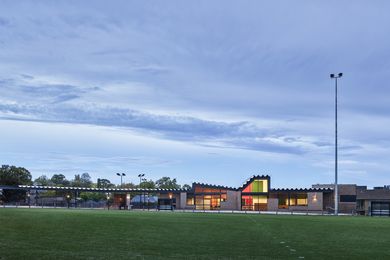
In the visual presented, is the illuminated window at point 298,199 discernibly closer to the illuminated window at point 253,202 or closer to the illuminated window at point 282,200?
the illuminated window at point 282,200

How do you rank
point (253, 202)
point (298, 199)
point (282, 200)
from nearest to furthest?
point (298, 199) < point (282, 200) < point (253, 202)

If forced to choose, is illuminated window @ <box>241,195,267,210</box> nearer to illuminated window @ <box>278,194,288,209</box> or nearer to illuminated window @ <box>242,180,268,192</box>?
illuminated window @ <box>242,180,268,192</box>

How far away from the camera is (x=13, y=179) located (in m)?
128

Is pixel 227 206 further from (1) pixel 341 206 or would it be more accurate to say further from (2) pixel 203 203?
(1) pixel 341 206

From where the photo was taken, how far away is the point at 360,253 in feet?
48.6

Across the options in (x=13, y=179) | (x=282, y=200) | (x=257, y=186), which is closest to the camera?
(x=282, y=200)

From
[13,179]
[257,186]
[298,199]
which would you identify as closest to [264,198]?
[257,186]

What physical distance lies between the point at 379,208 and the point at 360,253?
60.7m

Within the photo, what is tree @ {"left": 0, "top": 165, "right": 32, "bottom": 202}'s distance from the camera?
4740 inches

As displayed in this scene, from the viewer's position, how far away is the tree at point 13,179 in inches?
4740

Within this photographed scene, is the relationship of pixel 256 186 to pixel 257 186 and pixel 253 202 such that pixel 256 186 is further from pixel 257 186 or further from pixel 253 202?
pixel 253 202

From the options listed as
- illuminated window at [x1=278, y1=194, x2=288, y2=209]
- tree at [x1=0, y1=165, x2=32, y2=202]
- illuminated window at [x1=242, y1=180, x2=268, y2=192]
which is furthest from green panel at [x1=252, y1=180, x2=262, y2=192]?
tree at [x1=0, y1=165, x2=32, y2=202]

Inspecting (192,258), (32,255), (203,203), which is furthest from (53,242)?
(203,203)

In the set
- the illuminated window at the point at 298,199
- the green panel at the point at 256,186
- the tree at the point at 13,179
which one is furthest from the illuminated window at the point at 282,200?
the tree at the point at 13,179
